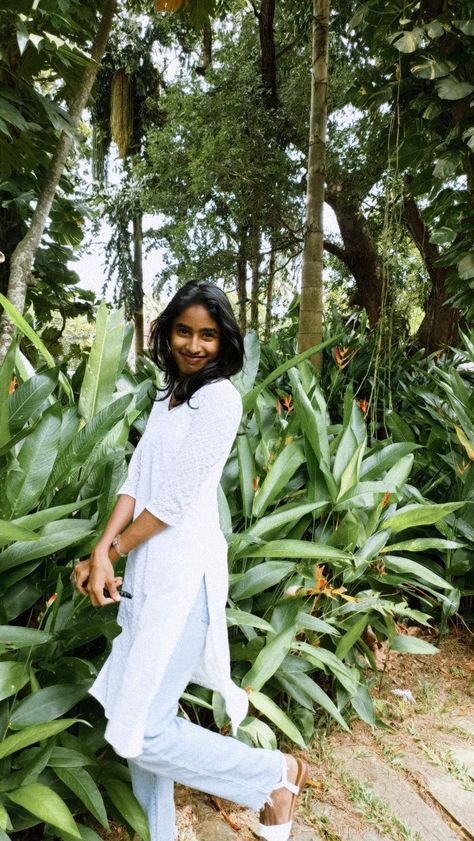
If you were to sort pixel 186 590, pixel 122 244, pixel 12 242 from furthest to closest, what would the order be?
1. pixel 122 244
2. pixel 12 242
3. pixel 186 590

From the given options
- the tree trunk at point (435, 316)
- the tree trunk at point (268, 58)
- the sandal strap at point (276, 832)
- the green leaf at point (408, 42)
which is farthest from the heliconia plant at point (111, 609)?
the tree trunk at point (268, 58)

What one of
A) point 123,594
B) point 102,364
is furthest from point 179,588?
point 102,364

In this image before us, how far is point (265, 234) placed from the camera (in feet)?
28.9

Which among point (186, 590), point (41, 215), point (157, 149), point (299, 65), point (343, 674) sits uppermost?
point (299, 65)

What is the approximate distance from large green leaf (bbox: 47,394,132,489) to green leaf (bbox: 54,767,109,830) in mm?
714

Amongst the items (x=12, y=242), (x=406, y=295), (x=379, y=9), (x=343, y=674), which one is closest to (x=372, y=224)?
(x=406, y=295)

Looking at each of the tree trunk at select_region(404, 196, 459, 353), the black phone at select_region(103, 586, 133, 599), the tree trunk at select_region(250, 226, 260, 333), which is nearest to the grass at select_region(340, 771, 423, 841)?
the black phone at select_region(103, 586, 133, 599)

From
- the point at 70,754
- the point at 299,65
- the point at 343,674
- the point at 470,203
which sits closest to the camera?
the point at 70,754

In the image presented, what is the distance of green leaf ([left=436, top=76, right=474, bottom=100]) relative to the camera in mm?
3098

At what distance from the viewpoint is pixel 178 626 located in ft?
4.25

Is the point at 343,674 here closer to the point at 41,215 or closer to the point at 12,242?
the point at 41,215

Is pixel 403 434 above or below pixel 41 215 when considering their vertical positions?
below

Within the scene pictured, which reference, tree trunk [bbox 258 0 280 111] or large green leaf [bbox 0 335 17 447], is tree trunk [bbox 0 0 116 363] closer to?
large green leaf [bbox 0 335 17 447]

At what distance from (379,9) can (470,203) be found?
1.24m
